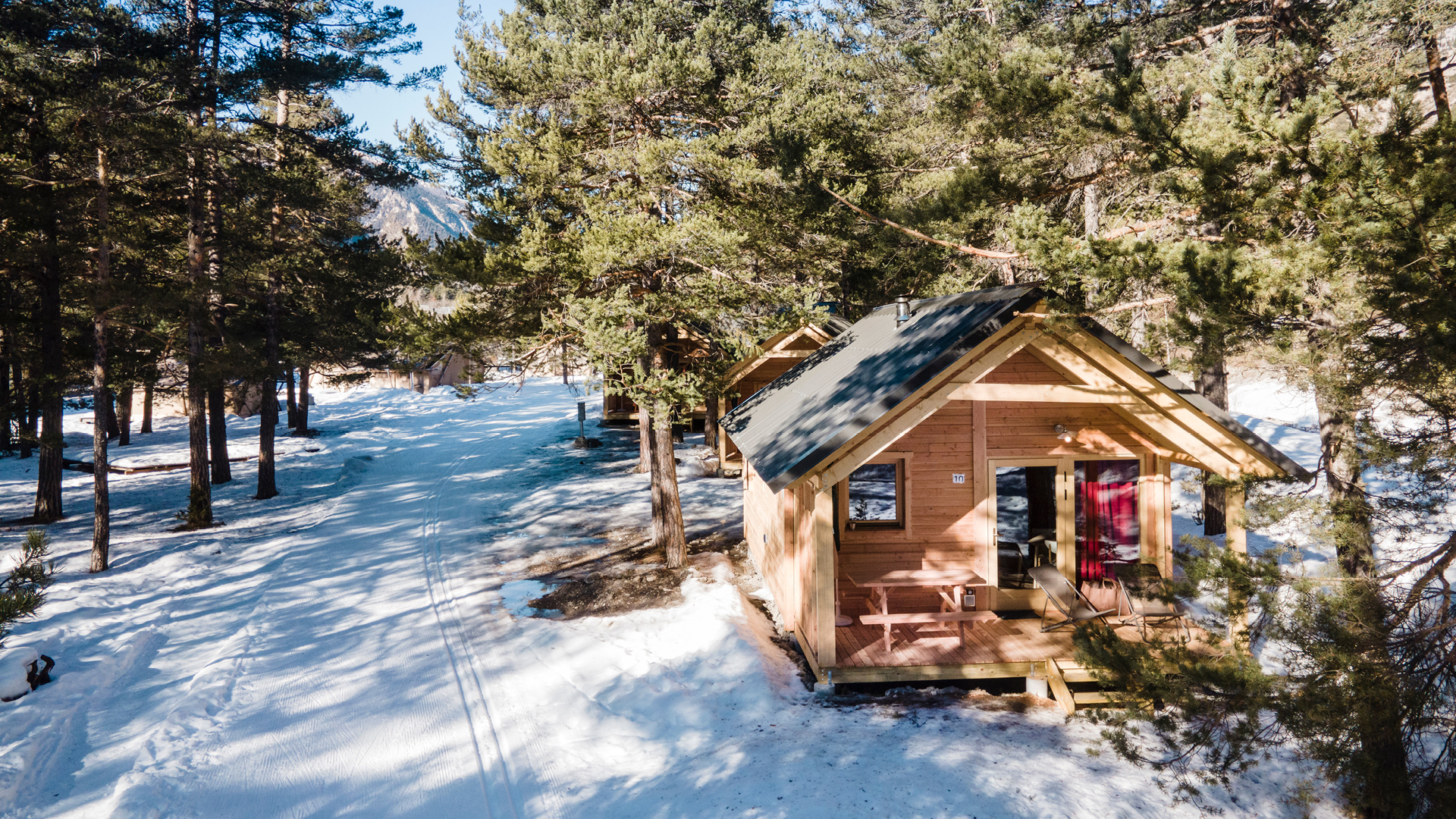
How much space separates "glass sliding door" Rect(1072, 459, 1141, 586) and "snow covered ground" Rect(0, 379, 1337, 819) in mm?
2806

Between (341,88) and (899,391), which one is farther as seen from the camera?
(341,88)

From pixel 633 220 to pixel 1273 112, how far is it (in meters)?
7.10

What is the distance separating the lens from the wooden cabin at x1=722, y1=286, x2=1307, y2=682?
699 centimetres

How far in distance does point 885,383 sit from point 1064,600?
322 cm

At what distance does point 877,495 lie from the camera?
9.95m

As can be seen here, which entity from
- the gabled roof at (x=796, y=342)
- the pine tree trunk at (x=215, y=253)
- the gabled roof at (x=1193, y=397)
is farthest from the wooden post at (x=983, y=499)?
the pine tree trunk at (x=215, y=253)

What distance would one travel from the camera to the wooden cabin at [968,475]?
6988 millimetres

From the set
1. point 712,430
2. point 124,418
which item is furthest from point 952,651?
point 124,418

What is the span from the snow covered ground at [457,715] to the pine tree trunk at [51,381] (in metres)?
2.29

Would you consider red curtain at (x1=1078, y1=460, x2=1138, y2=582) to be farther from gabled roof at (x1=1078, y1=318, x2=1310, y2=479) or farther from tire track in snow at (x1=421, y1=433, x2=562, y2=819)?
tire track in snow at (x1=421, y1=433, x2=562, y2=819)

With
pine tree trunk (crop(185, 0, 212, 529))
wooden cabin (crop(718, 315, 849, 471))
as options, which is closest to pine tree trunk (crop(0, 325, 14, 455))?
pine tree trunk (crop(185, 0, 212, 529))

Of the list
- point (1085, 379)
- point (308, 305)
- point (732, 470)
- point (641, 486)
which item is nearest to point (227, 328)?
point (308, 305)

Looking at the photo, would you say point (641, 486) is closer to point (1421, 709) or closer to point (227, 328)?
point (227, 328)

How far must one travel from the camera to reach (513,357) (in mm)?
11781
